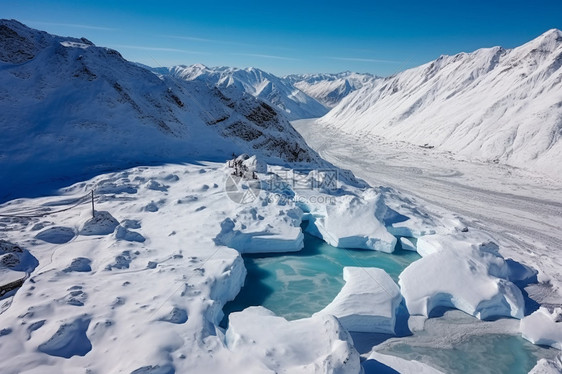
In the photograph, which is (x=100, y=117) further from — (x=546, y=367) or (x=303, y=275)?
(x=546, y=367)

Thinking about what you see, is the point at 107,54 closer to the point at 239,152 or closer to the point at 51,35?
the point at 51,35

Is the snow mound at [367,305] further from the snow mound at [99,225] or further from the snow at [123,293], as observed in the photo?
the snow mound at [99,225]

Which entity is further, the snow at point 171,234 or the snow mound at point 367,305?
the snow mound at point 367,305

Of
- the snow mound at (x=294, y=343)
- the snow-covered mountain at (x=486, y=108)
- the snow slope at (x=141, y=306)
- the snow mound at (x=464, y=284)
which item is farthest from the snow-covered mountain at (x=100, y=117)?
the snow-covered mountain at (x=486, y=108)

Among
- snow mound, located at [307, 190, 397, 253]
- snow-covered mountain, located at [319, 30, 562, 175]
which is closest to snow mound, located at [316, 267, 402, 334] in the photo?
snow mound, located at [307, 190, 397, 253]

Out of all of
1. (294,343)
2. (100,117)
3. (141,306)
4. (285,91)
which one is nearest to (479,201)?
(294,343)
